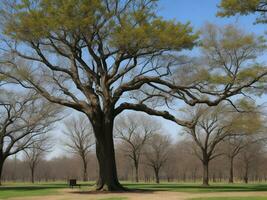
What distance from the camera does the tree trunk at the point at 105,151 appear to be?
1228 inches

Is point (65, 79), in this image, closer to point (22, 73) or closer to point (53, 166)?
point (22, 73)

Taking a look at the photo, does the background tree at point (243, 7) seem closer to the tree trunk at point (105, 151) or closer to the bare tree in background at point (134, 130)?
the tree trunk at point (105, 151)

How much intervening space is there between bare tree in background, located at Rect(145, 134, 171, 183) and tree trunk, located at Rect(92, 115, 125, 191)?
47.6 m

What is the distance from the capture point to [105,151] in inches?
1259

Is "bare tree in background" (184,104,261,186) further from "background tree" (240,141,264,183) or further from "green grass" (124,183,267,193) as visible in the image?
"background tree" (240,141,264,183)

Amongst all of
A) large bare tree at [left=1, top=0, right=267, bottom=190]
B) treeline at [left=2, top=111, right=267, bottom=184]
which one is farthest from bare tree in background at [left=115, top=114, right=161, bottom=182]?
large bare tree at [left=1, top=0, right=267, bottom=190]

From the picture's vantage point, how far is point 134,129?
77.0m

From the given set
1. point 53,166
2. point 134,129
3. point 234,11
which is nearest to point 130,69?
point 234,11

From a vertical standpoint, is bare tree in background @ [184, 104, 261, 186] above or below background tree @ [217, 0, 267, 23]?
below

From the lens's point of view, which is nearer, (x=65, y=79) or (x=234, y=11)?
(x=234, y=11)

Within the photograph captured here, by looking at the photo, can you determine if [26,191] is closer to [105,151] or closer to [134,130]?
[105,151]

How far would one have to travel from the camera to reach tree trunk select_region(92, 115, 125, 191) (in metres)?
31.2

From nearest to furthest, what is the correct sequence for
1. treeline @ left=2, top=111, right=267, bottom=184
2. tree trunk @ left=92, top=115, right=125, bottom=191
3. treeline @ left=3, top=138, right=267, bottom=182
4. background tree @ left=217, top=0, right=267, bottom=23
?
background tree @ left=217, top=0, right=267, bottom=23 < tree trunk @ left=92, top=115, right=125, bottom=191 < treeline @ left=2, top=111, right=267, bottom=184 < treeline @ left=3, top=138, right=267, bottom=182

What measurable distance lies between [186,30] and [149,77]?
4.88 meters
